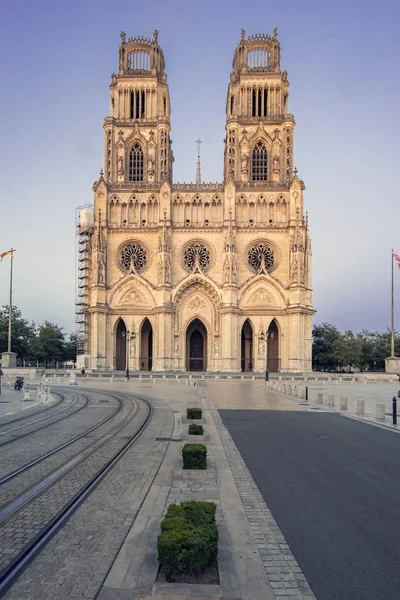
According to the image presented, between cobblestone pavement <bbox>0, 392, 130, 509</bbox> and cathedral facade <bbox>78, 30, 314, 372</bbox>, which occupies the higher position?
cathedral facade <bbox>78, 30, 314, 372</bbox>

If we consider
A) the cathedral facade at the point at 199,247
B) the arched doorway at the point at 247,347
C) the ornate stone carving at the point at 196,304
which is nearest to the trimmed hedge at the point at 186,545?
the cathedral facade at the point at 199,247

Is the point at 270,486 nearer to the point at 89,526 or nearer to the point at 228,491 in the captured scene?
the point at 228,491

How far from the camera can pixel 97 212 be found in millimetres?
58031

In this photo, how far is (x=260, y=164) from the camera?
2437 inches

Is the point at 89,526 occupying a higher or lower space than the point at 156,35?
lower

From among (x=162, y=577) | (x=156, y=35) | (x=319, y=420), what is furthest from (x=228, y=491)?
(x=156, y=35)

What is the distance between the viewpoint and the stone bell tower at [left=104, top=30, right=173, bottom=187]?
60.6 meters

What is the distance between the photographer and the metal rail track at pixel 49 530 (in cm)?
472

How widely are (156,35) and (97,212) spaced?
2707 cm

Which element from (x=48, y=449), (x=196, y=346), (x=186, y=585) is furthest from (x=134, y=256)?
(x=186, y=585)

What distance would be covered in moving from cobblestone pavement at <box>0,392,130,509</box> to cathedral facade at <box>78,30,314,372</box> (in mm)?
38366

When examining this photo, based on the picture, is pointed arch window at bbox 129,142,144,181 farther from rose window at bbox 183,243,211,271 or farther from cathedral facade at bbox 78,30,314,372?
rose window at bbox 183,243,211,271

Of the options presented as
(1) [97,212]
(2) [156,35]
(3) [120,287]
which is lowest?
(3) [120,287]

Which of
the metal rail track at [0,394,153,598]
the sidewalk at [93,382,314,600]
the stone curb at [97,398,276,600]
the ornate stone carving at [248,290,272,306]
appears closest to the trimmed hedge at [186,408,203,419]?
the metal rail track at [0,394,153,598]
